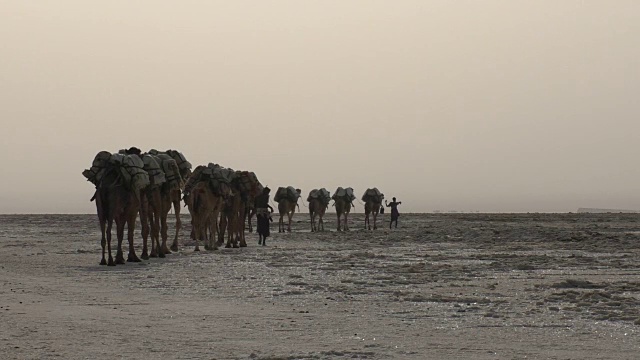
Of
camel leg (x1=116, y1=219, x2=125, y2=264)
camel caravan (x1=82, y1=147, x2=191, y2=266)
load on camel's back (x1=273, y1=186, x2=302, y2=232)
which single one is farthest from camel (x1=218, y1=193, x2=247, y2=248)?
load on camel's back (x1=273, y1=186, x2=302, y2=232)

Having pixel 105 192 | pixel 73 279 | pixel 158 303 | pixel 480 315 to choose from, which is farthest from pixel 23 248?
pixel 480 315

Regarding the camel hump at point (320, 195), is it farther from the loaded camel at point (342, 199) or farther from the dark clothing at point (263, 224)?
the dark clothing at point (263, 224)

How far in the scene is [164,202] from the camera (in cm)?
2598

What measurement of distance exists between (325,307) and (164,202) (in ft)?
43.1

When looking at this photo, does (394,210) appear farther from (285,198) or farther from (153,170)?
(153,170)

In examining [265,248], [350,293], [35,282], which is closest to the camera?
[350,293]

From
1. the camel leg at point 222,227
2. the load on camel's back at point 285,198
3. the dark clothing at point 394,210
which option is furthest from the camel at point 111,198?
the dark clothing at point 394,210

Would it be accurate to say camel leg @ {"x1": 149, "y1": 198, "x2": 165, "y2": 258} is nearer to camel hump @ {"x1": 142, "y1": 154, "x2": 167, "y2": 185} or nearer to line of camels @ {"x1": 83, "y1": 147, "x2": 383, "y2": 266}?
line of camels @ {"x1": 83, "y1": 147, "x2": 383, "y2": 266}

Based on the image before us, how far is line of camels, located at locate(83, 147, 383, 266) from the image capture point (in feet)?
72.6

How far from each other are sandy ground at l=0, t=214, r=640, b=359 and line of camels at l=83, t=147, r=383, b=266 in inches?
40.9

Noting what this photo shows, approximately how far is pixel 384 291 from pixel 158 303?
3699 millimetres

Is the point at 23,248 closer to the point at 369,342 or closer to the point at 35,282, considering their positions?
the point at 35,282

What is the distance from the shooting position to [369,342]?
10.5 metres

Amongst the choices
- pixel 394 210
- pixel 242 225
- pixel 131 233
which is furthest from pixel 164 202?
pixel 394 210
